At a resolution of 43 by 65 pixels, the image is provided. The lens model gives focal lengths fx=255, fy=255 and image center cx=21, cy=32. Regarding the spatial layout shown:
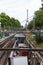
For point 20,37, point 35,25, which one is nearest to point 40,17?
point 35,25

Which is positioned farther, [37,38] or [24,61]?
[37,38]

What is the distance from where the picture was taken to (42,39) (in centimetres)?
3184

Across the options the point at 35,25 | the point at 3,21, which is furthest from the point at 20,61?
the point at 3,21

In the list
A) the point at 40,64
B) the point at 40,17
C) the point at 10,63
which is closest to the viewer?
the point at 10,63

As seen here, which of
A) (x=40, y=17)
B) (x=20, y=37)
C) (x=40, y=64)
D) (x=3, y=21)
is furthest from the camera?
(x=3, y=21)

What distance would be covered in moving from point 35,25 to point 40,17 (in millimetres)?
18332

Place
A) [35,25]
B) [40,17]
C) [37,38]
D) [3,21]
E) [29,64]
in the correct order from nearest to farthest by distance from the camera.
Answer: [29,64], [37,38], [40,17], [35,25], [3,21]

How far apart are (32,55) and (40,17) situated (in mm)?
53197

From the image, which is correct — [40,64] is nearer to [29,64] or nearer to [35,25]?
[29,64]

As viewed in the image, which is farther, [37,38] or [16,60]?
[37,38]

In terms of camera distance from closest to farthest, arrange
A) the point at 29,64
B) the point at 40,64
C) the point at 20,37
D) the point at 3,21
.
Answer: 1. the point at 29,64
2. the point at 40,64
3. the point at 20,37
4. the point at 3,21

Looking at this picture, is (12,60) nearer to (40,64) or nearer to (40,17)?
(40,64)

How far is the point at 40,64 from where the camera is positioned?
5801 mm

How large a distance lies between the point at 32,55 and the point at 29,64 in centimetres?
71
